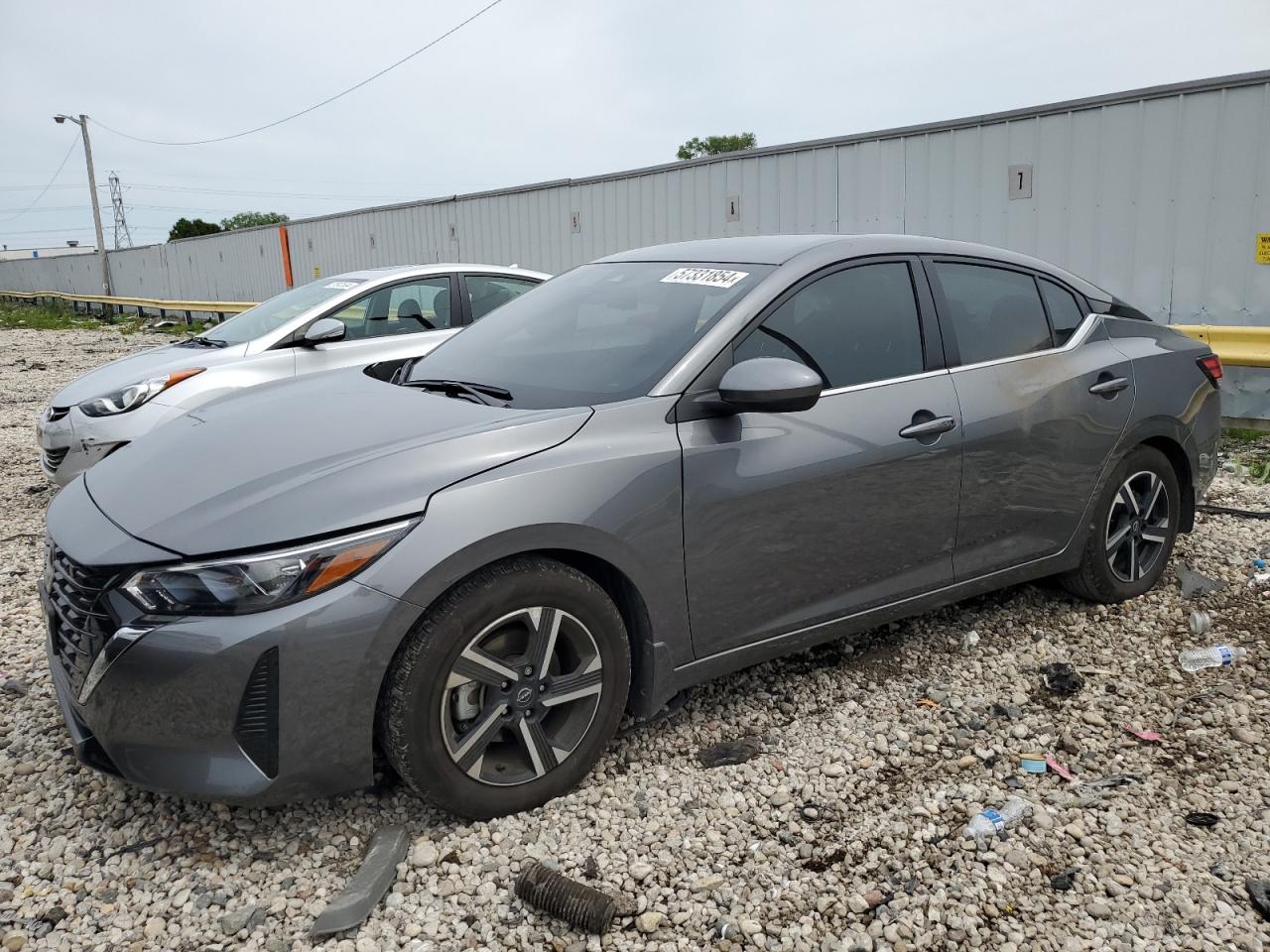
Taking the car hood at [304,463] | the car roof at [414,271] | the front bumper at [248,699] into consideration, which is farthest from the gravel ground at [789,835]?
the car roof at [414,271]

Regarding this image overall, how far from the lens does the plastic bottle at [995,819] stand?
112 inches

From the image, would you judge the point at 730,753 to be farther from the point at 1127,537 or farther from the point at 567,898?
the point at 1127,537

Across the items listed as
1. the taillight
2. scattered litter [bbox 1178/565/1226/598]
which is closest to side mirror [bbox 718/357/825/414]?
the taillight

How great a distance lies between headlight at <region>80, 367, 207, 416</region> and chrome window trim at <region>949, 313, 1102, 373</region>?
4983 mm

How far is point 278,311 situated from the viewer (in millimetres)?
7336

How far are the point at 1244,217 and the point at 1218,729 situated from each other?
593cm

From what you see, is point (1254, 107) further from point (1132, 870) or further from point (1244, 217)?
point (1132, 870)

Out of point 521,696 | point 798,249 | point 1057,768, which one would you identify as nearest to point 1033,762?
point 1057,768

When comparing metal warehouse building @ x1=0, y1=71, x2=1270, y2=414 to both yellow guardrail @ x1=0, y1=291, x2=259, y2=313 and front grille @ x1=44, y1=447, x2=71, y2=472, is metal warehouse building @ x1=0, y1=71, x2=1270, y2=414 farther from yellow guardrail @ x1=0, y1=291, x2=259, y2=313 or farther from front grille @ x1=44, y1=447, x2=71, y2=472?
front grille @ x1=44, y1=447, x2=71, y2=472

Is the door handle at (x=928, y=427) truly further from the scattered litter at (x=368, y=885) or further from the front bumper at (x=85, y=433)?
the front bumper at (x=85, y=433)

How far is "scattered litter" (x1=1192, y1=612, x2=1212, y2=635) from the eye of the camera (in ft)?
13.9

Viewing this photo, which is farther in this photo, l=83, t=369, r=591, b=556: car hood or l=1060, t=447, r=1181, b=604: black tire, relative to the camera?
l=1060, t=447, r=1181, b=604: black tire

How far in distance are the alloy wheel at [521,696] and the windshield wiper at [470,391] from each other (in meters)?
0.79

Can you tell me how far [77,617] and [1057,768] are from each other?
9.81 ft
